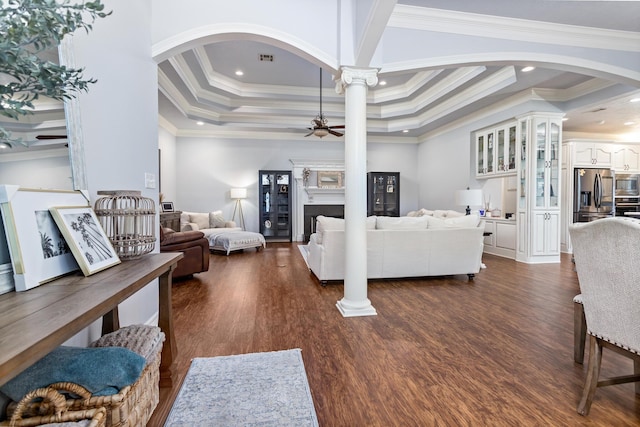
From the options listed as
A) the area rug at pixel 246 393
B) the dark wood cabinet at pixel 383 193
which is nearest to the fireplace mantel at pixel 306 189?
the dark wood cabinet at pixel 383 193

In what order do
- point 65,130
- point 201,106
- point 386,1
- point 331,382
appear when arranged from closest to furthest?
point 65,130
point 331,382
point 386,1
point 201,106

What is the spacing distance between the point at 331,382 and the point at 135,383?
3.62ft

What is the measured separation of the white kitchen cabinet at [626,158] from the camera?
21.7 ft

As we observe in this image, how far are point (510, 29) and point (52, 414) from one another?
436 cm

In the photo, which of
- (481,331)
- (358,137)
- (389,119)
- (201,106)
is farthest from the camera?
(389,119)

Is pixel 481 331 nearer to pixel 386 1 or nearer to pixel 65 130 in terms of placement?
pixel 386 1

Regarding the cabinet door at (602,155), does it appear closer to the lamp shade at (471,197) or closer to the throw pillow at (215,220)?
the lamp shade at (471,197)

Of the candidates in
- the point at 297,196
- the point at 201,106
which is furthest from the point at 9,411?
the point at 297,196

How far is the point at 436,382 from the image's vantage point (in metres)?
1.88

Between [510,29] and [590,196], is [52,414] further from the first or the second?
[590,196]

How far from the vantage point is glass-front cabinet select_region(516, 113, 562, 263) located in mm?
5359

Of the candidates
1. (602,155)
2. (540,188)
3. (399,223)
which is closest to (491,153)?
(540,188)

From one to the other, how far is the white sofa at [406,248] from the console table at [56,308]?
256 centimetres

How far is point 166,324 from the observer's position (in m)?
1.86
